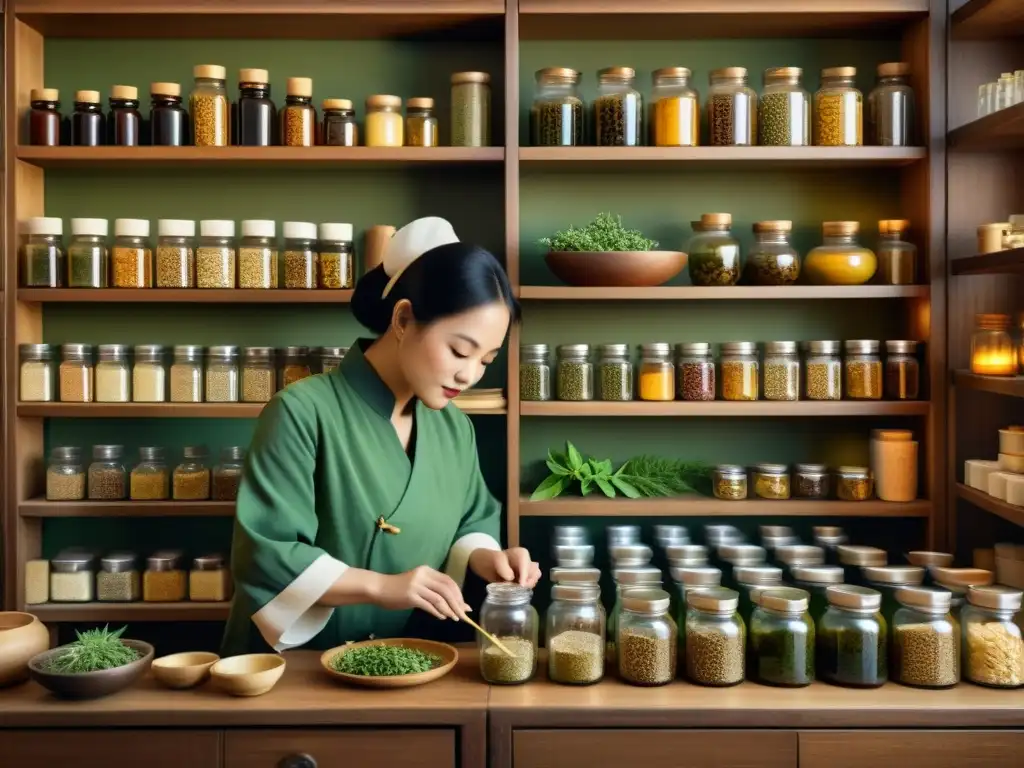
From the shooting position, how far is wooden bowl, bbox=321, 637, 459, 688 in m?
1.78

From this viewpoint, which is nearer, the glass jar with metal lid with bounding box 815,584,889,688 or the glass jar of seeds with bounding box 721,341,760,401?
the glass jar with metal lid with bounding box 815,584,889,688

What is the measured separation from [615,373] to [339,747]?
52.1 inches

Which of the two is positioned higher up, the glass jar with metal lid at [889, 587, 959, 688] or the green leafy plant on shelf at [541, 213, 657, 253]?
the green leafy plant on shelf at [541, 213, 657, 253]

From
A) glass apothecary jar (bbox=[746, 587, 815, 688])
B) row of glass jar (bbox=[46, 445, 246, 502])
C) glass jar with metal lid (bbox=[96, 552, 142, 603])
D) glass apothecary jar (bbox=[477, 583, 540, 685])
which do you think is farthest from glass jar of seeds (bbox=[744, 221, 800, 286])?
glass jar with metal lid (bbox=[96, 552, 142, 603])

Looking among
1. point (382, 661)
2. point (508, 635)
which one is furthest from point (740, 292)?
point (382, 661)

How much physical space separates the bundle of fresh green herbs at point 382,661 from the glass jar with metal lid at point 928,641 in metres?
0.86

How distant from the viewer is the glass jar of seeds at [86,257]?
2688 millimetres

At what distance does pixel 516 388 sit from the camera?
2.69 m

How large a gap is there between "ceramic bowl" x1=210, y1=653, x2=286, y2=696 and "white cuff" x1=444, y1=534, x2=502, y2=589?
0.51 m

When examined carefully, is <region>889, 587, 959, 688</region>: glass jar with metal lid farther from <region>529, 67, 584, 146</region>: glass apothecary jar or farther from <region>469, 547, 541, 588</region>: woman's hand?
<region>529, 67, 584, 146</region>: glass apothecary jar

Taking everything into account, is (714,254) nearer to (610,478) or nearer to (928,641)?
(610,478)

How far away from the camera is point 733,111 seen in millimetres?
2656

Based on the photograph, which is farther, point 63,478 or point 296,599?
point 63,478

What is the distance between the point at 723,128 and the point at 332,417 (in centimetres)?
133
